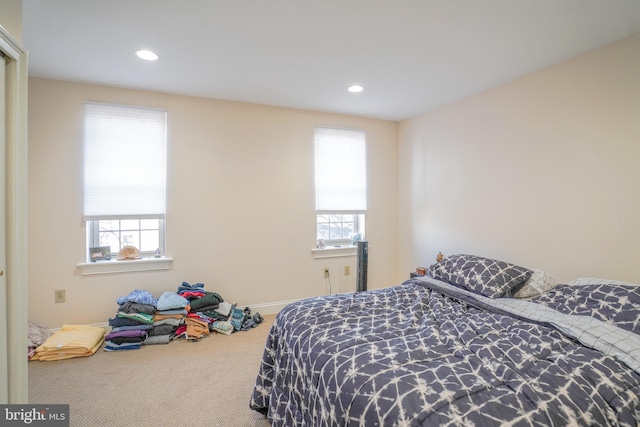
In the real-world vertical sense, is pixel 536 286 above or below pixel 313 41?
below

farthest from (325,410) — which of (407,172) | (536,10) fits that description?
(407,172)

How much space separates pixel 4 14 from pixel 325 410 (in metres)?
2.36

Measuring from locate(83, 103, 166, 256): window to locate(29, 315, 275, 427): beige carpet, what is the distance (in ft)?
3.58

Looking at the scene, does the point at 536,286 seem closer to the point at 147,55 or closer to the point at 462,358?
the point at 462,358

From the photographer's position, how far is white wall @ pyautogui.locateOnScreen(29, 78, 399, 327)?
273 cm

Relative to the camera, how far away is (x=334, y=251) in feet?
12.5

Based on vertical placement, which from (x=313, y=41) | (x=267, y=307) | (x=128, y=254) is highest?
(x=313, y=41)

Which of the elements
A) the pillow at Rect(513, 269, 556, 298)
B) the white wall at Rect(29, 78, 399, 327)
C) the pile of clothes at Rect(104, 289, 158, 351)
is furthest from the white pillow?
the pile of clothes at Rect(104, 289, 158, 351)

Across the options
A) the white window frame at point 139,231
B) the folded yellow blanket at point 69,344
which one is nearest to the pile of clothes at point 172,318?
the folded yellow blanket at point 69,344

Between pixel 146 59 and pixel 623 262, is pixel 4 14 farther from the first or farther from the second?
pixel 623 262

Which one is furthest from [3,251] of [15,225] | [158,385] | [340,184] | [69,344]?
[340,184]

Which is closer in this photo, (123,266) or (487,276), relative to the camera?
(487,276)

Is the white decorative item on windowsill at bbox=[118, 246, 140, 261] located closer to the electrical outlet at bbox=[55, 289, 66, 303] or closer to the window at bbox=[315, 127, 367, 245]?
the electrical outlet at bbox=[55, 289, 66, 303]

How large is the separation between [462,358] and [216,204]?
2.74 m
